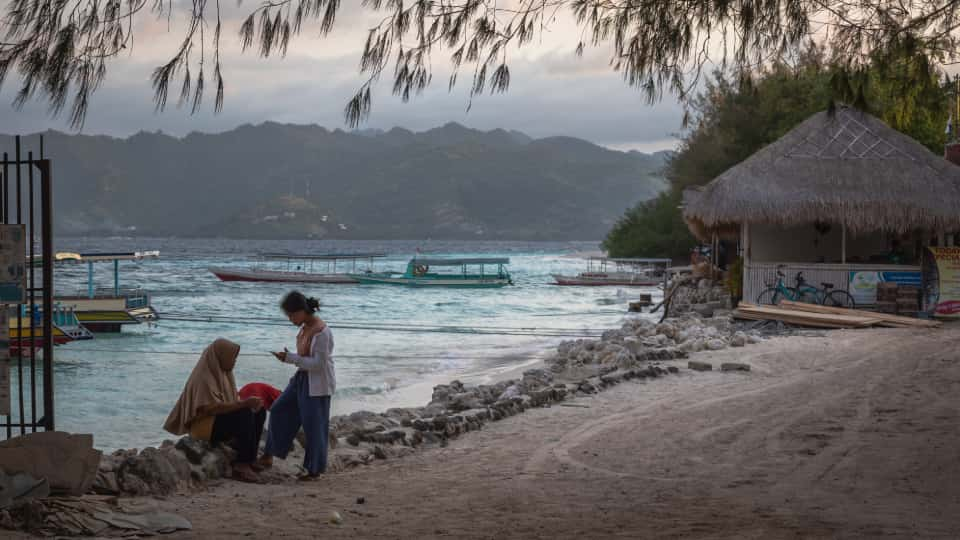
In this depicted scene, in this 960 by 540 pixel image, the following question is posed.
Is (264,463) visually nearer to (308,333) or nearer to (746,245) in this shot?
(308,333)

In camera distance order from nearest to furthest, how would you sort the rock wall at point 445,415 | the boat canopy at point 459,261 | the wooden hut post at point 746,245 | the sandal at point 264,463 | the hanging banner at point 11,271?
the hanging banner at point 11,271, the rock wall at point 445,415, the sandal at point 264,463, the wooden hut post at point 746,245, the boat canopy at point 459,261

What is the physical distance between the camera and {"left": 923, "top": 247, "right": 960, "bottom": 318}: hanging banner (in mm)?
18203

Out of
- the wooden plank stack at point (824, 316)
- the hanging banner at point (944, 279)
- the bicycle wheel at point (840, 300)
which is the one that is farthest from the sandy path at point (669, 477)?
the bicycle wheel at point (840, 300)

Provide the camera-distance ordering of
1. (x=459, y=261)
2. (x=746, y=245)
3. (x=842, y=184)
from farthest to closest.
Result: 1. (x=459, y=261)
2. (x=746, y=245)
3. (x=842, y=184)

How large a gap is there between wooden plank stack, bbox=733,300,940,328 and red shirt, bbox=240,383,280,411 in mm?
13118

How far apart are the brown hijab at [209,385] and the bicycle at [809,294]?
15123 millimetres

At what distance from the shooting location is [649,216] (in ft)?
178

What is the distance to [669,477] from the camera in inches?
273

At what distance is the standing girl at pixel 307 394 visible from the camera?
659 cm

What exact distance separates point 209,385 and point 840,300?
15698 mm

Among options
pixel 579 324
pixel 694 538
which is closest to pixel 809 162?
pixel 579 324

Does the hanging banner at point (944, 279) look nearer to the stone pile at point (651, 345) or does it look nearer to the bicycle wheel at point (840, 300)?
the bicycle wheel at point (840, 300)

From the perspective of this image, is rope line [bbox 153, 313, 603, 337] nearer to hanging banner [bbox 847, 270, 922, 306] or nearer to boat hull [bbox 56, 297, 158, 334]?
boat hull [bbox 56, 297, 158, 334]

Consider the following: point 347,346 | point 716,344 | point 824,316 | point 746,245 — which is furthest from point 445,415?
point 347,346
